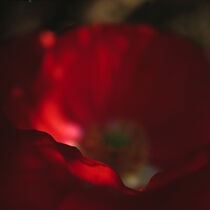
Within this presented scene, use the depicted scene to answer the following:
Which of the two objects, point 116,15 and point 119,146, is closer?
point 119,146

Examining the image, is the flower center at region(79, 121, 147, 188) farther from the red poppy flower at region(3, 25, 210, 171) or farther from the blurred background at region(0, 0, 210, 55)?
the blurred background at region(0, 0, 210, 55)

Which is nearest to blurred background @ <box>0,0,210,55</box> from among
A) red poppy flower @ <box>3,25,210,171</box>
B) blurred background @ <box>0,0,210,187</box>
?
blurred background @ <box>0,0,210,187</box>

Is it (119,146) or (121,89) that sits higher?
(121,89)

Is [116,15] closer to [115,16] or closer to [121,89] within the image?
[115,16]

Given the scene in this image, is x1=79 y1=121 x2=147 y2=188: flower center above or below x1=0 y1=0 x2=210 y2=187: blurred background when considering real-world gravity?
below

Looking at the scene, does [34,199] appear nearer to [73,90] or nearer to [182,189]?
[182,189]

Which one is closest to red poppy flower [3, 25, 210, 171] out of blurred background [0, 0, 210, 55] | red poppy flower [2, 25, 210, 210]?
red poppy flower [2, 25, 210, 210]

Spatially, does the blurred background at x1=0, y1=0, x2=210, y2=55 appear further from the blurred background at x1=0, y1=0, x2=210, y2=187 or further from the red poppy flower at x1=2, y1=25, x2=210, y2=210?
the red poppy flower at x1=2, y1=25, x2=210, y2=210

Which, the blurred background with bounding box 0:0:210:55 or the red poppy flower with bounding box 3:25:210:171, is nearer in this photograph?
the red poppy flower with bounding box 3:25:210:171

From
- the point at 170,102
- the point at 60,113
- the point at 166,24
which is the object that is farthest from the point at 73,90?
the point at 166,24

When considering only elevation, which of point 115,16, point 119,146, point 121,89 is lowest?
point 119,146

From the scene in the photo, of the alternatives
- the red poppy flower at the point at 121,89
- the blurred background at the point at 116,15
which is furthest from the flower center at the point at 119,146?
the blurred background at the point at 116,15

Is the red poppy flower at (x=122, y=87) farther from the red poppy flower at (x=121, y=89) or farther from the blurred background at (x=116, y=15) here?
the blurred background at (x=116, y=15)

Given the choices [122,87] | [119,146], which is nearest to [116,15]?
[122,87]
